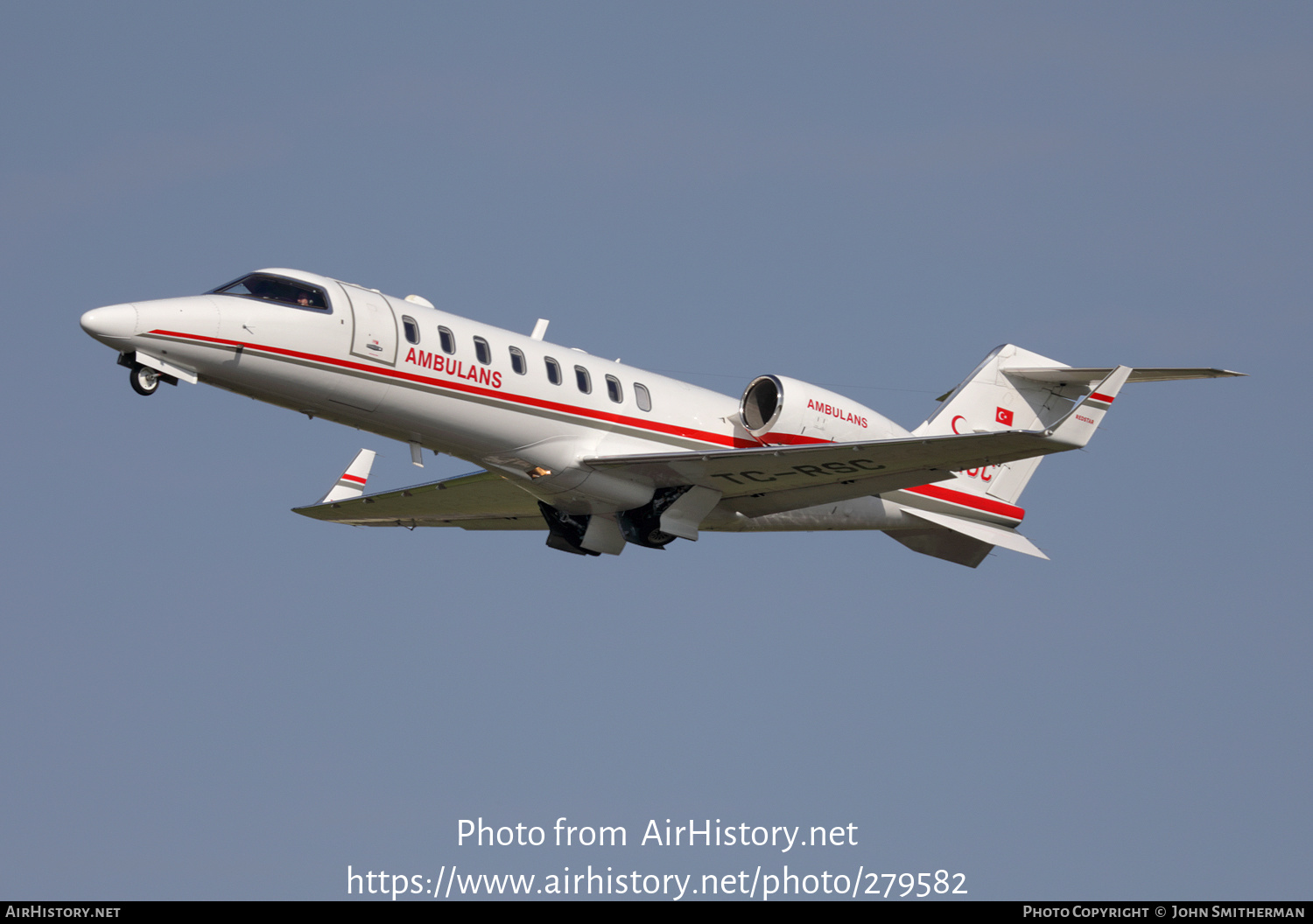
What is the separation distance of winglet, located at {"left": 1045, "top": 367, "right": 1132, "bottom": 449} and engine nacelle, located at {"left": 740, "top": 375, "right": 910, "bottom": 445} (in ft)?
10.3

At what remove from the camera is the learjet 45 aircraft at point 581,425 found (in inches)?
744

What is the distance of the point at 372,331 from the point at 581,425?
3.05 metres

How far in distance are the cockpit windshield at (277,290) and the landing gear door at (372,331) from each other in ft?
1.36

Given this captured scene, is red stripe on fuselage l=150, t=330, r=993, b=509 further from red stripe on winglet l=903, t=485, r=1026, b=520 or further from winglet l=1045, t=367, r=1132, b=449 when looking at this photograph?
winglet l=1045, t=367, r=1132, b=449

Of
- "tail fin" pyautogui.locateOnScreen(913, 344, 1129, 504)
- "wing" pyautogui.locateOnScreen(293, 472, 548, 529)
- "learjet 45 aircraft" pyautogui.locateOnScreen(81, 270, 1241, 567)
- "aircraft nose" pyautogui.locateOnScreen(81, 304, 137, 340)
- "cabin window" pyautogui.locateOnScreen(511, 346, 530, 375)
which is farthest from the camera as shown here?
"tail fin" pyautogui.locateOnScreen(913, 344, 1129, 504)

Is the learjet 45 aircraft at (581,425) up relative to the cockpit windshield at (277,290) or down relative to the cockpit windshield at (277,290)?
down

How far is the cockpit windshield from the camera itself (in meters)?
19.2

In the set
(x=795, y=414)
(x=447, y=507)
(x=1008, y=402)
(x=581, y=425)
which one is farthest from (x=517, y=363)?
(x=1008, y=402)

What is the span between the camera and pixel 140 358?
59.5 ft

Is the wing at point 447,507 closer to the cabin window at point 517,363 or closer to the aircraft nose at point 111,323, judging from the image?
the cabin window at point 517,363

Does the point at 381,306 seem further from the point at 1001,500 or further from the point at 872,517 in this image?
the point at 1001,500

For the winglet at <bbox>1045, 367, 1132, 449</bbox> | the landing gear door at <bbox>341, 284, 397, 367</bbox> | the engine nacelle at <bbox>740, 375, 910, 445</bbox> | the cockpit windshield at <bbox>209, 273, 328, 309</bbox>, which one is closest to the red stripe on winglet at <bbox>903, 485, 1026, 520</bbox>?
the engine nacelle at <bbox>740, 375, 910, 445</bbox>

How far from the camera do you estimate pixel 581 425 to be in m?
20.9

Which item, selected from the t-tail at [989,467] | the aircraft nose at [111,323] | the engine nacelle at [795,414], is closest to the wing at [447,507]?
the engine nacelle at [795,414]
